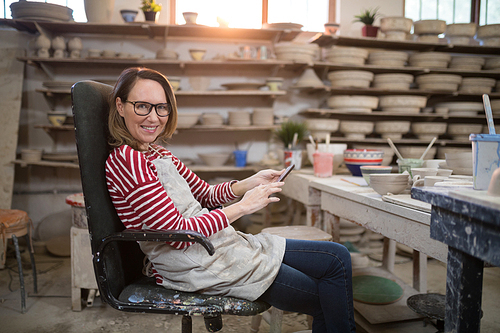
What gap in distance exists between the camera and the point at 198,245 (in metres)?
1.25

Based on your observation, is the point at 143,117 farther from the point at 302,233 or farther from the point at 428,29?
the point at 428,29

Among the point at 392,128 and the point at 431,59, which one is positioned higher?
the point at 431,59

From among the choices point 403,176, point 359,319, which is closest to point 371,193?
point 403,176

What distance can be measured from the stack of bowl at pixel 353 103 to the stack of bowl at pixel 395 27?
2.26ft

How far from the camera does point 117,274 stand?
1.29 metres

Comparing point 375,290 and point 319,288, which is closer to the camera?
point 319,288

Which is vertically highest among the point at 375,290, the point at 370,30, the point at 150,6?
the point at 150,6

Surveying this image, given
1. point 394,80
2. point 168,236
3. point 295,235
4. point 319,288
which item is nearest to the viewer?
point 168,236

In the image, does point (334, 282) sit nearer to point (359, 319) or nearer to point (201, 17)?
point (359, 319)

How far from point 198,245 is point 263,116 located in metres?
2.61

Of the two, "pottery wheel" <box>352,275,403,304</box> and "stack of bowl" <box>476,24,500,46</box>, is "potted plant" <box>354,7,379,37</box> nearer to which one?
"stack of bowl" <box>476,24,500,46</box>

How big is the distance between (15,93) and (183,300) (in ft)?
11.3

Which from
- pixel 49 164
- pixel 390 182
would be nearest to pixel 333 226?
pixel 390 182

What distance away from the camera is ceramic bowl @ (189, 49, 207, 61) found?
3.67m
